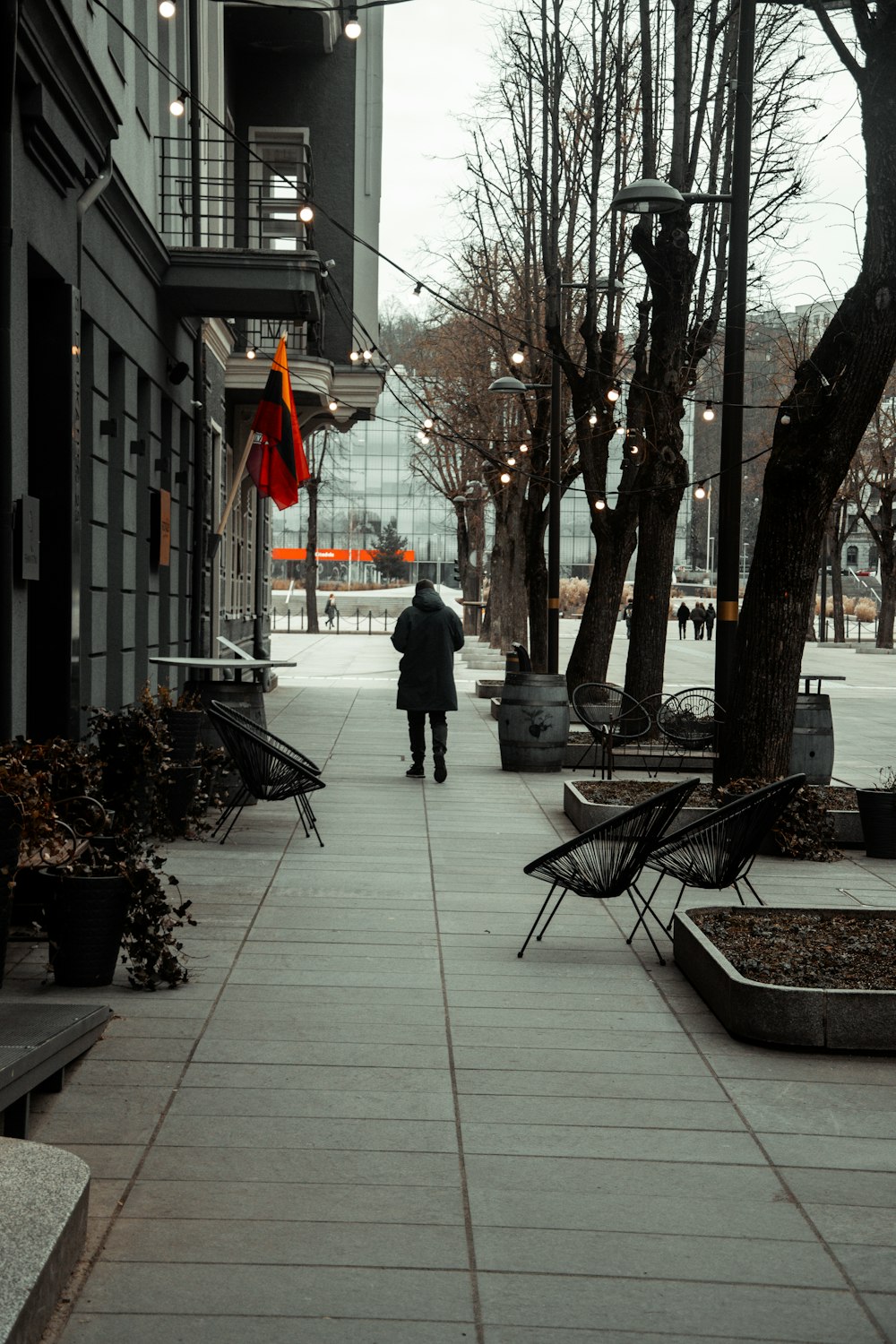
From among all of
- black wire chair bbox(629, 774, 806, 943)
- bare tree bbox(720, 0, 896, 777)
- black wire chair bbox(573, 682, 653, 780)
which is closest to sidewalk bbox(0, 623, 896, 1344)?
black wire chair bbox(629, 774, 806, 943)

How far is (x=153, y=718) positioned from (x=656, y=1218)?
20.9ft

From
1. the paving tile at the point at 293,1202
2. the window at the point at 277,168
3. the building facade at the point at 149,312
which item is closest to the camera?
the paving tile at the point at 293,1202

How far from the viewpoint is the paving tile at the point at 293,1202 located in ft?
13.4

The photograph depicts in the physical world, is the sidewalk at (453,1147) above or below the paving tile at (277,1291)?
below

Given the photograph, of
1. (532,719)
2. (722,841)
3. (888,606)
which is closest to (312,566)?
(888,606)

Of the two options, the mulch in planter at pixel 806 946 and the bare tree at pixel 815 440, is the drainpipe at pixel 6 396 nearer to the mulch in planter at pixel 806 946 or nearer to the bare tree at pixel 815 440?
the mulch in planter at pixel 806 946

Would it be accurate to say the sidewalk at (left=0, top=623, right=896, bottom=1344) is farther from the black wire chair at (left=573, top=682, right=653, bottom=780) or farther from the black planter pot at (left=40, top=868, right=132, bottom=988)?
the black wire chair at (left=573, top=682, right=653, bottom=780)

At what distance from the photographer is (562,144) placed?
2352 centimetres

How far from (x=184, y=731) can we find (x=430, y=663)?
12.5ft

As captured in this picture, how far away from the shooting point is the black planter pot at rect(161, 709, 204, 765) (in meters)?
11.1

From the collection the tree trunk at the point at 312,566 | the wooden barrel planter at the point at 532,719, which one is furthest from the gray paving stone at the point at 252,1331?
the tree trunk at the point at 312,566

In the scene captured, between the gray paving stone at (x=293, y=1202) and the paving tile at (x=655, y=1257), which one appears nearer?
the paving tile at (x=655, y=1257)

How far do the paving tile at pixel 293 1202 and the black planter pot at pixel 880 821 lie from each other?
6.93 m

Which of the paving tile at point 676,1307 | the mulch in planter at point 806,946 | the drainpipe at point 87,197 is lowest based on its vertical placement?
the paving tile at point 676,1307
